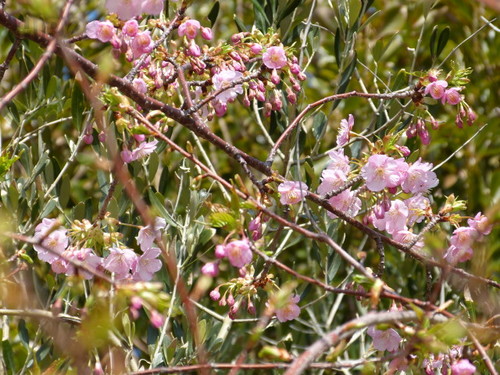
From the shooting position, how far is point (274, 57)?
1.65m

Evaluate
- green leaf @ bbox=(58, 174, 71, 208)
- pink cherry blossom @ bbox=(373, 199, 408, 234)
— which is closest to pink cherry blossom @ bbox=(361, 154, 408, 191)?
pink cherry blossom @ bbox=(373, 199, 408, 234)

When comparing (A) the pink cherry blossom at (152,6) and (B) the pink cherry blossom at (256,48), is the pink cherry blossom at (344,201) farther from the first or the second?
(A) the pink cherry blossom at (152,6)

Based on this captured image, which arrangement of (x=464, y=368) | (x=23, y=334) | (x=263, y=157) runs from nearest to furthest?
1. (x=464, y=368)
2. (x=23, y=334)
3. (x=263, y=157)

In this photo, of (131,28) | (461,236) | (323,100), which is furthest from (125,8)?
(461,236)

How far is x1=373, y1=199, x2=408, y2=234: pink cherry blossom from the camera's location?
5.23 ft

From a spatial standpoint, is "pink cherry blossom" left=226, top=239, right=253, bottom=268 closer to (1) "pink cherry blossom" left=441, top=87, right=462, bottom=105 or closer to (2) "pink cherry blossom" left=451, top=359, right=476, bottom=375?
(2) "pink cherry blossom" left=451, top=359, right=476, bottom=375

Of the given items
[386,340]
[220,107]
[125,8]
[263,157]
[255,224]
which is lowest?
[263,157]

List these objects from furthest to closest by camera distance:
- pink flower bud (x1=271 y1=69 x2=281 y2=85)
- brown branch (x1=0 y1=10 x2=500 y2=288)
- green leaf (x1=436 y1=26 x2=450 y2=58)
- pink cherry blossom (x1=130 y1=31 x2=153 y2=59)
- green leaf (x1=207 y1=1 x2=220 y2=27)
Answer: green leaf (x1=207 y1=1 x2=220 y2=27) < green leaf (x1=436 y1=26 x2=450 y2=58) < pink flower bud (x1=271 y1=69 x2=281 y2=85) < pink cherry blossom (x1=130 y1=31 x2=153 y2=59) < brown branch (x1=0 y1=10 x2=500 y2=288)

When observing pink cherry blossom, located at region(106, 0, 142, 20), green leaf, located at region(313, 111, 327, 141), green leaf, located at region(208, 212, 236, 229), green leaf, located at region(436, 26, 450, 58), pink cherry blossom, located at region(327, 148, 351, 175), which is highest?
pink cherry blossom, located at region(106, 0, 142, 20)

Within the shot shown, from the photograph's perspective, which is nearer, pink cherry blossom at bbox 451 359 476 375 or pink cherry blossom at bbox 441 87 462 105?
pink cherry blossom at bbox 451 359 476 375

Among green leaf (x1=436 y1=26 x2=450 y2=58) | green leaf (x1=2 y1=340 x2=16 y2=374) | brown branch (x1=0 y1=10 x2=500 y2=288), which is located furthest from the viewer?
green leaf (x1=436 y1=26 x2=450 y2=58)

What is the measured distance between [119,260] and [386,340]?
513 millimetres

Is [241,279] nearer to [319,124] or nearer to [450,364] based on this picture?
[450,364]

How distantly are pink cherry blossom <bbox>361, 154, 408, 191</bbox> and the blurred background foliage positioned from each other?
5.2 inches
